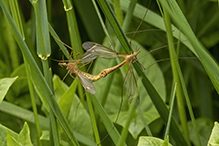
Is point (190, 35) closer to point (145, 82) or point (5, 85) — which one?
point (145, 82)

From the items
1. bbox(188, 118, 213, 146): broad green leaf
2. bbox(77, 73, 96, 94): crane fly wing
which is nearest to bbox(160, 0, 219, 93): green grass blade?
bbox(77, 73, 96, 94): crane fly wing

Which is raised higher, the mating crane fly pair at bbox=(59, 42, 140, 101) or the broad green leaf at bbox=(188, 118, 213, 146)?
the mating crane fly pair at bbox=(59, 42, 140, 101)

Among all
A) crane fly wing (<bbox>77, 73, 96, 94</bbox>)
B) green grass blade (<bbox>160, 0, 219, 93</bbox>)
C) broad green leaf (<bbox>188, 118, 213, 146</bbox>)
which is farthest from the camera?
broad green leaf (<bbox>188, 118, 213, 146</bbox>)

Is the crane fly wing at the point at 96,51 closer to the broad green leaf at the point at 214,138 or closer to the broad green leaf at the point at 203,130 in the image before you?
the broad green leaf at the point at 214,138

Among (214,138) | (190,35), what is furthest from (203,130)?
(190,35)

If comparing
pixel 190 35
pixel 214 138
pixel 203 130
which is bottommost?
pixel 203 130

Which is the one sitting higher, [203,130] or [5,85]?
[5,85]

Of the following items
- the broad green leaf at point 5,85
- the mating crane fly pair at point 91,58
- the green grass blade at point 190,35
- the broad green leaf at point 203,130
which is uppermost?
the green grass blade at point 190,35

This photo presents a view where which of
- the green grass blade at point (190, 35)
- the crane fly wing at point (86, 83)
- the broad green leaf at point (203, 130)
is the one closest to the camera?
the green grass blade at point (190, 35)

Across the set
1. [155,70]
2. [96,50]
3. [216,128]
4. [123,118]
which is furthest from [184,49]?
[216,128]

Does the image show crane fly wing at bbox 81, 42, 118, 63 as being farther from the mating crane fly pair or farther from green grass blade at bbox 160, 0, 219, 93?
green grass blade at bbox 160, 0, 219, 93

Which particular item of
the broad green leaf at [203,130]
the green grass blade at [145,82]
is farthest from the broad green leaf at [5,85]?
the broad green leaf at [203,130]
